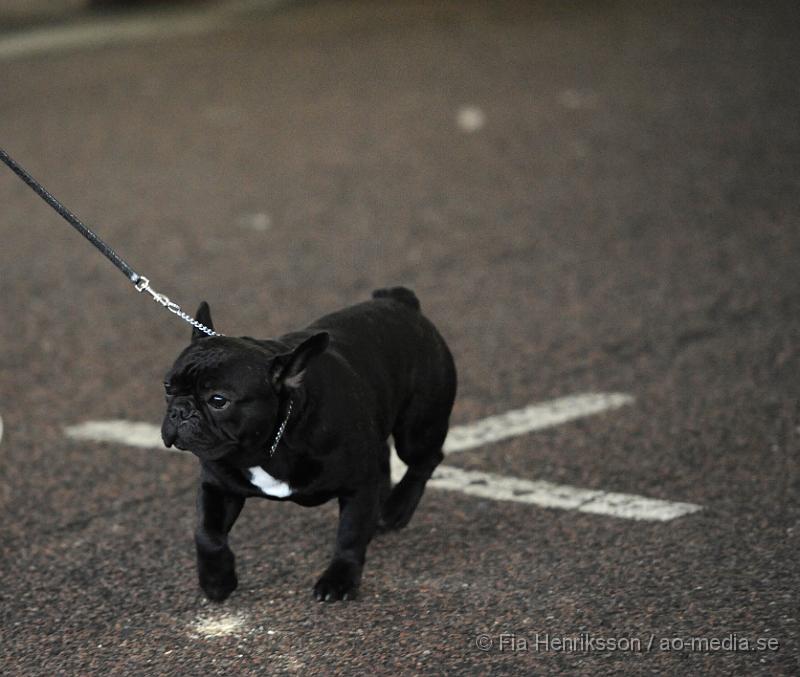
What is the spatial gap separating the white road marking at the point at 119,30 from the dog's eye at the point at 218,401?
37.7 ft

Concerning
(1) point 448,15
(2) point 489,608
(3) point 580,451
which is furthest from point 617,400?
(1) point 448,15

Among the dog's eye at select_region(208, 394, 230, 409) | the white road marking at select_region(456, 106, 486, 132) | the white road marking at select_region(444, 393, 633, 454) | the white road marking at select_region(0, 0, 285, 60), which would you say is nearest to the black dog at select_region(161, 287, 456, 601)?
the dog's eye at select_region(208, 394, 230, 409)

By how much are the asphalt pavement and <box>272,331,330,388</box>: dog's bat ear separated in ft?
2.36

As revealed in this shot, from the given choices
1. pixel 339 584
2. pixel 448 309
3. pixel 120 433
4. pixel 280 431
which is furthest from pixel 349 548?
pixel 448 309

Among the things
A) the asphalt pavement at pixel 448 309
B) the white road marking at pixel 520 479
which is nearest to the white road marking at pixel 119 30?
the asphalt pavement at pixel 448 309

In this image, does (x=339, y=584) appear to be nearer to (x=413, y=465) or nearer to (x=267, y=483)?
(x=267, y=483)

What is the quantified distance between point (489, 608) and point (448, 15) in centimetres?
1335

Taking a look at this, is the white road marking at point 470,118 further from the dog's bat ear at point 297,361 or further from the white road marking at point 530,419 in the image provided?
the dog's bat ear at point 297,361

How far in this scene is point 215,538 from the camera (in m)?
4.09

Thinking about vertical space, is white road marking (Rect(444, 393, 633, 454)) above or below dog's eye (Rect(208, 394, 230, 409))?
below

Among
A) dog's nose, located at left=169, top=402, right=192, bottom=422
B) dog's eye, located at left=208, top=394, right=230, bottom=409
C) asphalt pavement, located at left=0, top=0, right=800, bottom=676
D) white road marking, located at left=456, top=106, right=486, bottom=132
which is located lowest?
white road marking, located at left=456, top=106, right=486, bottom=132

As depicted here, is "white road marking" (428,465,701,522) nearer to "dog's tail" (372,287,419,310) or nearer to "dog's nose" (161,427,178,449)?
"dog's tail" (372,287,419,310)

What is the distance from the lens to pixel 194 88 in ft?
41.8

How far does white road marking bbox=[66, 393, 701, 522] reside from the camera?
15.7 feet
